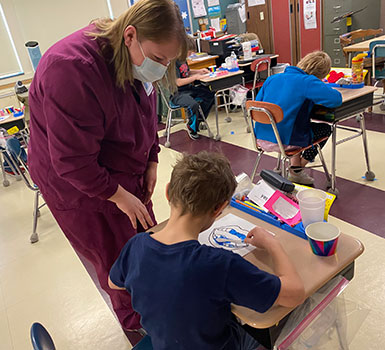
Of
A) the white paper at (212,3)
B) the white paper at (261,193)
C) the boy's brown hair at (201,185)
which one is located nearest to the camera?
the boy's brown hair at (201,185)

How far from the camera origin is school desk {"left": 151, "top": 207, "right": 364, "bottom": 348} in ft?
2.87

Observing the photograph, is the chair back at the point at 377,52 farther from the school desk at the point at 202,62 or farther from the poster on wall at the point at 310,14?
the poster on wall at the point at 310,14

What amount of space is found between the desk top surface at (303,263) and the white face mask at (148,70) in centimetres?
66

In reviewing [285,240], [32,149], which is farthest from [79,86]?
[285,240]

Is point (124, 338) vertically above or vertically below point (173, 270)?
below

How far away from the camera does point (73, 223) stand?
1306 mm

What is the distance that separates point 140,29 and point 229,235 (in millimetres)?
696

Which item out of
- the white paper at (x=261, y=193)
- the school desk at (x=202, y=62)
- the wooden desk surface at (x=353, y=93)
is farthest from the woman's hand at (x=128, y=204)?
the school desk at (x=202, y=62)

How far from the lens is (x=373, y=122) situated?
3.81 metres

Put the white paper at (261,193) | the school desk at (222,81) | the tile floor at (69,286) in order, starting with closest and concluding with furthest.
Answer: the white paper at (261,193) < the tile floor at (69,286) < the school desk at (222,81)

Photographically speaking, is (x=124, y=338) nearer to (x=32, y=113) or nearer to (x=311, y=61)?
(x=32, y=113)

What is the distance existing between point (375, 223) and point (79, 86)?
2.00 metres

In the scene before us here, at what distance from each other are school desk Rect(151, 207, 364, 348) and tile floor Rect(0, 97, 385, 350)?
1.14 feet

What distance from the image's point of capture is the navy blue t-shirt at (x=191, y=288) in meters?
0.82
